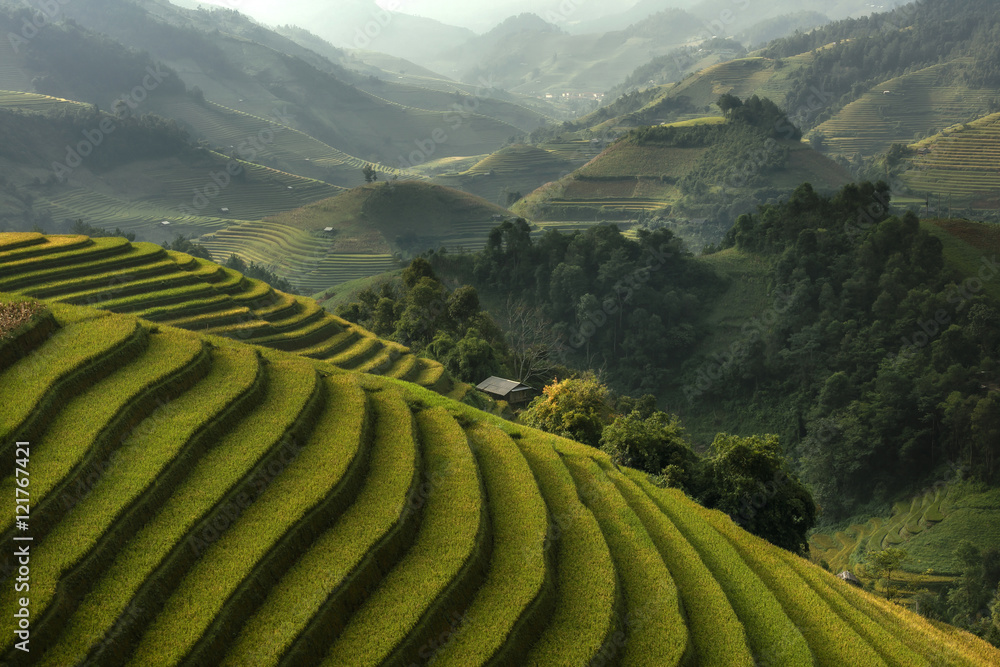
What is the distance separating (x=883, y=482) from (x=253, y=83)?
630 feet

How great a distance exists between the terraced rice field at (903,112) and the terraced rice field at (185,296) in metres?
109

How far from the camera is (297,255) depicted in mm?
74625

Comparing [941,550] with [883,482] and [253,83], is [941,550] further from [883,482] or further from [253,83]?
[253,83]

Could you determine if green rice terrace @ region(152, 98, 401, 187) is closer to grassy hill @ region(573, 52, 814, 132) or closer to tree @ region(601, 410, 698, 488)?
grassy hill @ region(573, 52, 814, 132)

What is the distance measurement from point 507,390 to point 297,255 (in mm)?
49677

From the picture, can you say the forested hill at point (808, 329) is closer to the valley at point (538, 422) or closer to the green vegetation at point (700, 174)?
the valley at point (538, 422)

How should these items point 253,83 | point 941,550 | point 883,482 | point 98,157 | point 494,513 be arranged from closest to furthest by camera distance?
point 494,513 < point 941,550 < point 883,482 < point 98,157 < point 253,83

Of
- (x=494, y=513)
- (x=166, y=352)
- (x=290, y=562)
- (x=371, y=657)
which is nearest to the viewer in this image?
(x=371, y=657)

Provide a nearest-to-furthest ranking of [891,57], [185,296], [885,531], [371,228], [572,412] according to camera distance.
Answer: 1. [572,412]
2. [185,296]
3. [885,531]
4. [371,228]
5. [891,57]

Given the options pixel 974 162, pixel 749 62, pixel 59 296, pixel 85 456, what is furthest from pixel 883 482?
pixel 749 62

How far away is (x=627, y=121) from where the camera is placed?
12975 centimetres

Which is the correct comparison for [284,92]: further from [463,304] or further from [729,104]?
[463,304]

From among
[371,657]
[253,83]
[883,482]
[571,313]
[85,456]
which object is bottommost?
[883,482]

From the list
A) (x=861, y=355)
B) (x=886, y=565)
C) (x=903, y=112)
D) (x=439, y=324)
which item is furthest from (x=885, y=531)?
(x=903, y=112)
